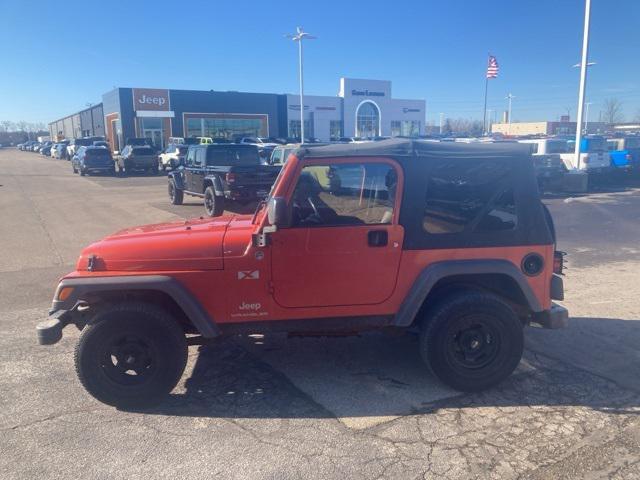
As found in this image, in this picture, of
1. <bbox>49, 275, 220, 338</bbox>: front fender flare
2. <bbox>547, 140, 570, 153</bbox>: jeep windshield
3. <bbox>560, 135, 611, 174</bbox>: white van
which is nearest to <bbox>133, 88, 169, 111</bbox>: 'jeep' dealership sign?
<bbox>547, 140, 570, 153</bbox>: jeep windshield

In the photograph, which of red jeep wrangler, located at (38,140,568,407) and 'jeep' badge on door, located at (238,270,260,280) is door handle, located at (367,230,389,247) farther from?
'jeep' badge on door, located at (238,270,260,280)

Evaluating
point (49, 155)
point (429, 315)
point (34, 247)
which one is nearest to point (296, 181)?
point (429, 315)

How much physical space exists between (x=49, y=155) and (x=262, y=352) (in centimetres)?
7104

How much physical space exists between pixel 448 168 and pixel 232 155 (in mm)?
11762

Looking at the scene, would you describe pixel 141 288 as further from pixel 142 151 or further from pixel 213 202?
pixel 142 151

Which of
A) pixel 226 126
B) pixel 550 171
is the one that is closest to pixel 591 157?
pixel 550 171

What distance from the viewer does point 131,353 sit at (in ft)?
13.0

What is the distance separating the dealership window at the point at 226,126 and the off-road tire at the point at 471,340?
5016 cm

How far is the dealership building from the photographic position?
2024 inches

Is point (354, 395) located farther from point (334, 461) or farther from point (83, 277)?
point (83, 277)

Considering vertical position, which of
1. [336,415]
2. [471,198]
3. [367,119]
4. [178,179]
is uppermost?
[367,119]

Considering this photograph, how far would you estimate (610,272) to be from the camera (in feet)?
26.0

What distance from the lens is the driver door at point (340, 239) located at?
3.92 meters

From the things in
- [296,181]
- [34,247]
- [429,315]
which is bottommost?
[34,247]
